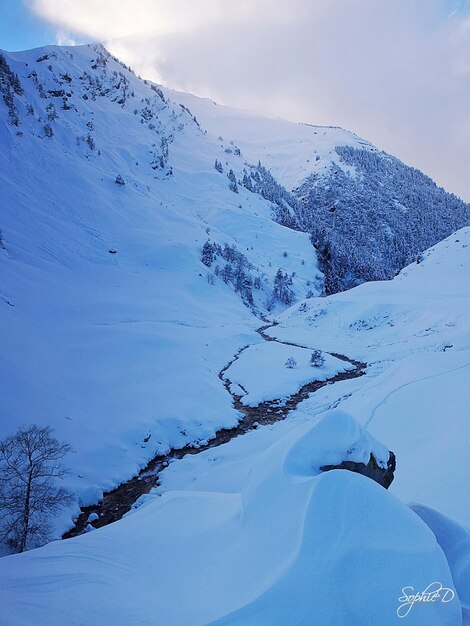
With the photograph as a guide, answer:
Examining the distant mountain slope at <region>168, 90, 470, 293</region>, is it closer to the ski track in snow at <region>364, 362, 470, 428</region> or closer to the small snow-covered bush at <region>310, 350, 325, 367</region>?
the small snow-covered bush at <region>310, 350, 325, 367</region>

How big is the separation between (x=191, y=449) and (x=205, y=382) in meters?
5.41

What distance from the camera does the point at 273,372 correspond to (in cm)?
2314

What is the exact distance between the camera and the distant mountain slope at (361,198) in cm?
10319

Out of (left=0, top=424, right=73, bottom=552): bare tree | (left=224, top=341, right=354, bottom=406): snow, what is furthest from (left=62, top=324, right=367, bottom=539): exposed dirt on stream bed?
(left=0, top=424, right=73, bottom=552): bare tree

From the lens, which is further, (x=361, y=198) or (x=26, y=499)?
(x=361, y=198)

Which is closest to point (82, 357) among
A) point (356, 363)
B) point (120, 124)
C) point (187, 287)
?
point (356, 363)

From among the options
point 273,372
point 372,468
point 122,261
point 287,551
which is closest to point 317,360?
point 273,372

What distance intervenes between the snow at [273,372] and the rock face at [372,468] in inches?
507

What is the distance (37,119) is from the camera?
51156mm

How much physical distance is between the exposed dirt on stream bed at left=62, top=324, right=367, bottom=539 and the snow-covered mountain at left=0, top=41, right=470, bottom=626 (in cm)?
28

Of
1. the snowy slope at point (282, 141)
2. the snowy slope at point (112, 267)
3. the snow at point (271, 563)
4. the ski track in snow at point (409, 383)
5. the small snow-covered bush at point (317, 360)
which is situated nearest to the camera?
the snow at point (271, 563)

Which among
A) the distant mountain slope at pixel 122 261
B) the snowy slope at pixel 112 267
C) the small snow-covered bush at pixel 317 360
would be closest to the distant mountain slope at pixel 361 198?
the distant mountain slope at pixel 122 261

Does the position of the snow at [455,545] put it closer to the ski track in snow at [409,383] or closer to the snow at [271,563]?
the snow at [271,563]

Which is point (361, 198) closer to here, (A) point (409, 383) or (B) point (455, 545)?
(A) point (409, 383)
